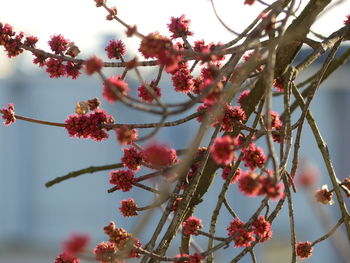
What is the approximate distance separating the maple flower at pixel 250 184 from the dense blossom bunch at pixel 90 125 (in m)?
0.43

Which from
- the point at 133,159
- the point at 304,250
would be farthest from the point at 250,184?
the point at 304,250

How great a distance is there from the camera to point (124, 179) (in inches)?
62.5

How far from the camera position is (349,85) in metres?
10.4

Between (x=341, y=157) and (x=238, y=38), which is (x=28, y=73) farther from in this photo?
(x=238, y=38)

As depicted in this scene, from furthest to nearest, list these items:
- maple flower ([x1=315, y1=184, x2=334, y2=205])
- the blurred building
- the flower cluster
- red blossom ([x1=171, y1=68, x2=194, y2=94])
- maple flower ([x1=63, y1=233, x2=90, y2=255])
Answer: the blurred building → maple flower ([x1=315, y1=184, x2=334, y2=205]) → red blossom ([x1=171, y1=68, x2=194, y2=94]) → the flower cluster → maple flower ([x1=63, y1=233, x2=90, y2=255])

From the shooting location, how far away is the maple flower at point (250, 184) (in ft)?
3.83

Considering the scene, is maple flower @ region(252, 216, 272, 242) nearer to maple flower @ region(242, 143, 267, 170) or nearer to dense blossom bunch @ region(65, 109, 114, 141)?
maple flower @ region(242, 143, 267, 170)

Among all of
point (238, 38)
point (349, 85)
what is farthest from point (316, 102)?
point (238, 38)

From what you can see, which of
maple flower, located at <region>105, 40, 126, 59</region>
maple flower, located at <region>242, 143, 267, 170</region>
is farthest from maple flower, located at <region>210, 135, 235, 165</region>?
maple flower, located at <region>105, 40, 126, 59</region>

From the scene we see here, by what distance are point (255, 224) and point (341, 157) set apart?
8.96 meters

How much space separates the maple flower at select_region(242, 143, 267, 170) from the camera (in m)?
1.38

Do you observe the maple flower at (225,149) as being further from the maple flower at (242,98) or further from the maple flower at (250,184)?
the maple flower at (242,98)

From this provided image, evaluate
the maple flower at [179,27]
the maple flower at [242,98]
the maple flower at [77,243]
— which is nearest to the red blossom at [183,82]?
the maple flower at [179,27]

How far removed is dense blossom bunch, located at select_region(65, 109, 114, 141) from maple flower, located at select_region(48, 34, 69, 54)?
0.64 feet
